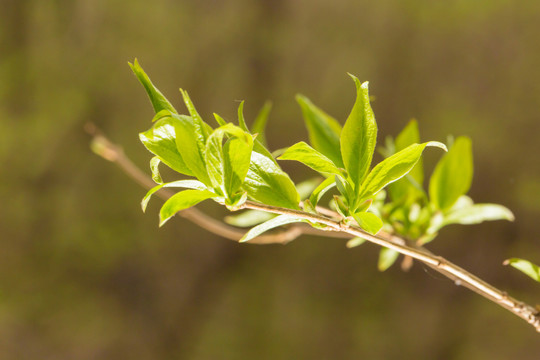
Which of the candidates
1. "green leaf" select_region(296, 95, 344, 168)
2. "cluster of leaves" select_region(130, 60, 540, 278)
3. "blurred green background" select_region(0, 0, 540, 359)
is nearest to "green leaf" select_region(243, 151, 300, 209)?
"cluster of leaves" select_region(130, 60, 540, 278)

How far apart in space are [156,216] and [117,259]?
15cm

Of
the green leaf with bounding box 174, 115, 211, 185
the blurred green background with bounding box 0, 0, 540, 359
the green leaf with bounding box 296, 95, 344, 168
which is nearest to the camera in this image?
the green leaf with bounding box 174, 115, 211, 185

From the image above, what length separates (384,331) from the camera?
95 cm

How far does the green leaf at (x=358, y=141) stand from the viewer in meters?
0.24

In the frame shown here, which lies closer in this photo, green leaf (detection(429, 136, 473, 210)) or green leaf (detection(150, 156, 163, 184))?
green leaf (detection(150, 156, 163, 184))

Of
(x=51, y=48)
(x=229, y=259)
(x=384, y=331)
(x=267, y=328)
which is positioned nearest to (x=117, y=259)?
(x=229, y=259)

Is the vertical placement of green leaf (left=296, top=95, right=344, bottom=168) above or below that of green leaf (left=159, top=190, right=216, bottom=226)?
above

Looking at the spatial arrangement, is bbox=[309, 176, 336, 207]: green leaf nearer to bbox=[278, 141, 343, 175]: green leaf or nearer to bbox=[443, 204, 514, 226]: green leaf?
bbox=[278, 141, 343, 175]: green leaf

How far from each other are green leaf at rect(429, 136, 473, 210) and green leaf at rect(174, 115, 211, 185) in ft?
0.89

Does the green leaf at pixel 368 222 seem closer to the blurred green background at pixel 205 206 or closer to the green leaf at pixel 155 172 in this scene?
the green leaf at pixel 155 172

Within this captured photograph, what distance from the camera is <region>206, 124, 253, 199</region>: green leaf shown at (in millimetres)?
200

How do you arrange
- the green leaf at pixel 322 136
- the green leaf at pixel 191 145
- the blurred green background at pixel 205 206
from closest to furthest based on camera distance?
1. the green leaf at pixel 191 145
2. the green leaf at pixel 322 136
3. the blurred green background at pixel 205 206

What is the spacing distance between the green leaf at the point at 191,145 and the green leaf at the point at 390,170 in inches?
3.9

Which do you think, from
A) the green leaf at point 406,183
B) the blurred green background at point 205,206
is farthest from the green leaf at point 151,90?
the blurred green background at point 205,206
